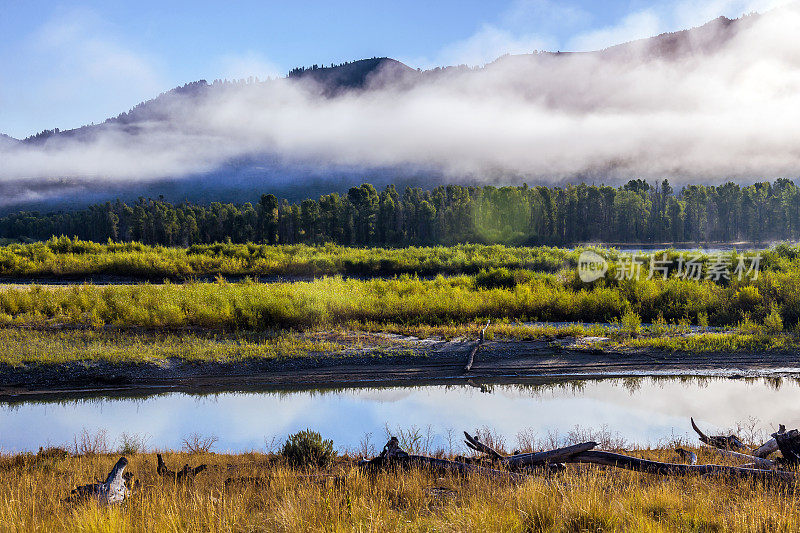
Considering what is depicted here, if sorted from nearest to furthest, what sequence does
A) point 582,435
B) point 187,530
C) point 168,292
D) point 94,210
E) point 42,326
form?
point 187,530, point 582,435, point 42,326, point 168,292, point 94,210

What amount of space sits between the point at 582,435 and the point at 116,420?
961cm

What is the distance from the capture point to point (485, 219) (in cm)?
9088

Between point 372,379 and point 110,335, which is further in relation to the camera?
point 110,335

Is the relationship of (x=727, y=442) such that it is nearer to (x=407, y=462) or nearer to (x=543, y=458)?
(x=543, y=458)

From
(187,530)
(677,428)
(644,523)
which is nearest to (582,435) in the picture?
(677,428)

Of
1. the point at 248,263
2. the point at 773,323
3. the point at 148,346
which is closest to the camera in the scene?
the point at 148,346

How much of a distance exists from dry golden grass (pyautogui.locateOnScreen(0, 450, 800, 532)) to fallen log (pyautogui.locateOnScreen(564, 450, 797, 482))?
13cm

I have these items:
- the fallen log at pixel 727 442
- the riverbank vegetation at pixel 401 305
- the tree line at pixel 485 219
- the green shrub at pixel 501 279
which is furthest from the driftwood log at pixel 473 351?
the tree line at pixel 485 219

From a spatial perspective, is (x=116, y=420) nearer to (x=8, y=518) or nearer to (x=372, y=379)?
(x=372, y=379)

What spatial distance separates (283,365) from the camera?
49.7ft

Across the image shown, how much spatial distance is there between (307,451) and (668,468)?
15.8ft

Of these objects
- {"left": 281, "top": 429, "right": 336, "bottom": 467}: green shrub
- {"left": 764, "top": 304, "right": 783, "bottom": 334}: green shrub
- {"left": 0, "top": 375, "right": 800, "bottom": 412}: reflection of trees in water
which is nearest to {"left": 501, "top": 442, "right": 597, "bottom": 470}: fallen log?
{"left": 281, "top": 429, "right": 336, "bottom": 467}: green shrub

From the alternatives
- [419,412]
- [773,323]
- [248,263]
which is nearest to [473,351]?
[419,412]

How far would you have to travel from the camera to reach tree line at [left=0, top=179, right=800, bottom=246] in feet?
284
